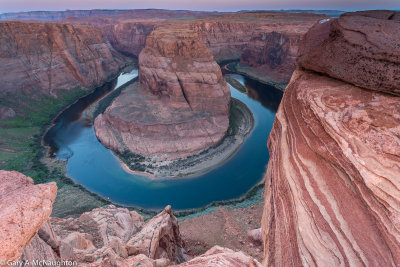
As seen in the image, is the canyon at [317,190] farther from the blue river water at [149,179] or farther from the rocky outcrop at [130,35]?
the rocky outcrop at [130,35]

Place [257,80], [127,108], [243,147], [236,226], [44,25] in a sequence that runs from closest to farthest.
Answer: [236,226] → [243,147] → [127,108] → [44,25] → [257,80]

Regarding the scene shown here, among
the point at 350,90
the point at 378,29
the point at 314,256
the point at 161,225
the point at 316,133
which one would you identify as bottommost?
the point at 161,225

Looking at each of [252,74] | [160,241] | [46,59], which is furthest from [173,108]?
[252,74]

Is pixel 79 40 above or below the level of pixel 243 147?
above

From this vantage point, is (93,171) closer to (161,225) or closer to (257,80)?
(161,225)

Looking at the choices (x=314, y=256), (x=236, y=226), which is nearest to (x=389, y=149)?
(x=314, y=256)

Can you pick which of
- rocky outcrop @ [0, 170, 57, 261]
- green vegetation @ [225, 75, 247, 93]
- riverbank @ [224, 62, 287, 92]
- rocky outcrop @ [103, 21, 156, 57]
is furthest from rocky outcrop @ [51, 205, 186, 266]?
rocky outcrop @ [103, 21, 156, 57]

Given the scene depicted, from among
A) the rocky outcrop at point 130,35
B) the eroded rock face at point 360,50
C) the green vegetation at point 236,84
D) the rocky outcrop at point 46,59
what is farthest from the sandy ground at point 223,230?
the rocky outcrop at point 130,35

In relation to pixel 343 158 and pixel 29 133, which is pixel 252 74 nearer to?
pixel 29 133
